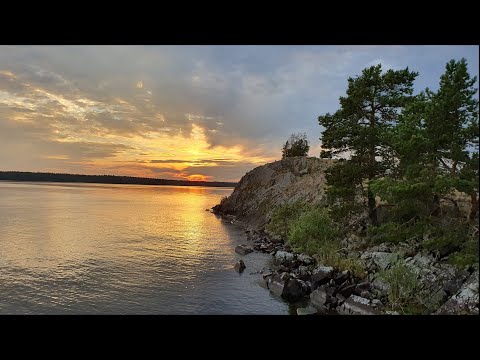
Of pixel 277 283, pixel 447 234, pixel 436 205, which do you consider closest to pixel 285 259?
pixel 277 283

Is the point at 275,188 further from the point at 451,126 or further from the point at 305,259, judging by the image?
the point at 451,126

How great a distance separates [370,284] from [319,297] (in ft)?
7.87

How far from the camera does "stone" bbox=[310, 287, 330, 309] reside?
16.2m

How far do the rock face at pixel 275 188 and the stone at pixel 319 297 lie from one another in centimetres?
2149

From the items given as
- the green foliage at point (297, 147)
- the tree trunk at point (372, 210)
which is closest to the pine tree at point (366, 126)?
the tree trunk at point (372, 210)

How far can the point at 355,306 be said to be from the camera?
15055 mm

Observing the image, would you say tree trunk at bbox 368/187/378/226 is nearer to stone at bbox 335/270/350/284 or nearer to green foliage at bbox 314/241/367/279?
green foliage at bbox 314/241/367/279

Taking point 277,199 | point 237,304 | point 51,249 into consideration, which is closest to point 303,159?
point 277,199

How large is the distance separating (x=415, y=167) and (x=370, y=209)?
9.96 metres

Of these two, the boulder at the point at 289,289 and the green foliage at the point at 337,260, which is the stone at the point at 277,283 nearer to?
the boulder at the point at 289,289

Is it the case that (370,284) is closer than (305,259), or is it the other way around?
(370,284)

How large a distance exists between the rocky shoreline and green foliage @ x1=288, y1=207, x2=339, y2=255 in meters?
2.11

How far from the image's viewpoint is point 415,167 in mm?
13633
